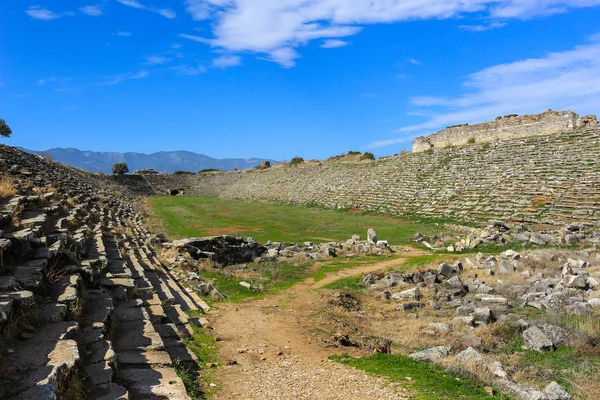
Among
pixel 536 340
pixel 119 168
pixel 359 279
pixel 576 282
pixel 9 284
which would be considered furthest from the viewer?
pixel 119 168

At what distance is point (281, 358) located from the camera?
8.13 metres

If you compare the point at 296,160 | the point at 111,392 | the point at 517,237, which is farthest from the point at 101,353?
the point at 296,160

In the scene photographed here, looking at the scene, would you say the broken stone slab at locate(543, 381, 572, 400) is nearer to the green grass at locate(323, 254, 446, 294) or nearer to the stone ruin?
the green grass at locate(323, 254, 446, 294)

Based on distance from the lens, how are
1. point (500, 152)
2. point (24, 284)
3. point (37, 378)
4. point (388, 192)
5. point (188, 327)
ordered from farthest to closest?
point (388, 192)
point (500, 152)
point (188, 327)
point (24, 284)
point (37, 378)

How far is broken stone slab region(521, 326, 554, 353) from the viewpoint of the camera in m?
8.12

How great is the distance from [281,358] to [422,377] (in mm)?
2823

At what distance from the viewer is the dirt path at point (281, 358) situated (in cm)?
644

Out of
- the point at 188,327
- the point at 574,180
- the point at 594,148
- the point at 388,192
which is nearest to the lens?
the point at 188,327

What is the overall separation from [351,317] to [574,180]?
24.9 meters

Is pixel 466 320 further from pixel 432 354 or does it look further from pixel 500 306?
pixel 432 354

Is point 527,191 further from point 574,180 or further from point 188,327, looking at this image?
point 188,327

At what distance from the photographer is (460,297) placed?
1275 centimetres

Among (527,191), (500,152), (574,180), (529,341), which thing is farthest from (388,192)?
(529,341)

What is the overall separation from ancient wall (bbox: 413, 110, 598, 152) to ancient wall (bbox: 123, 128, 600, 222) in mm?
1753
